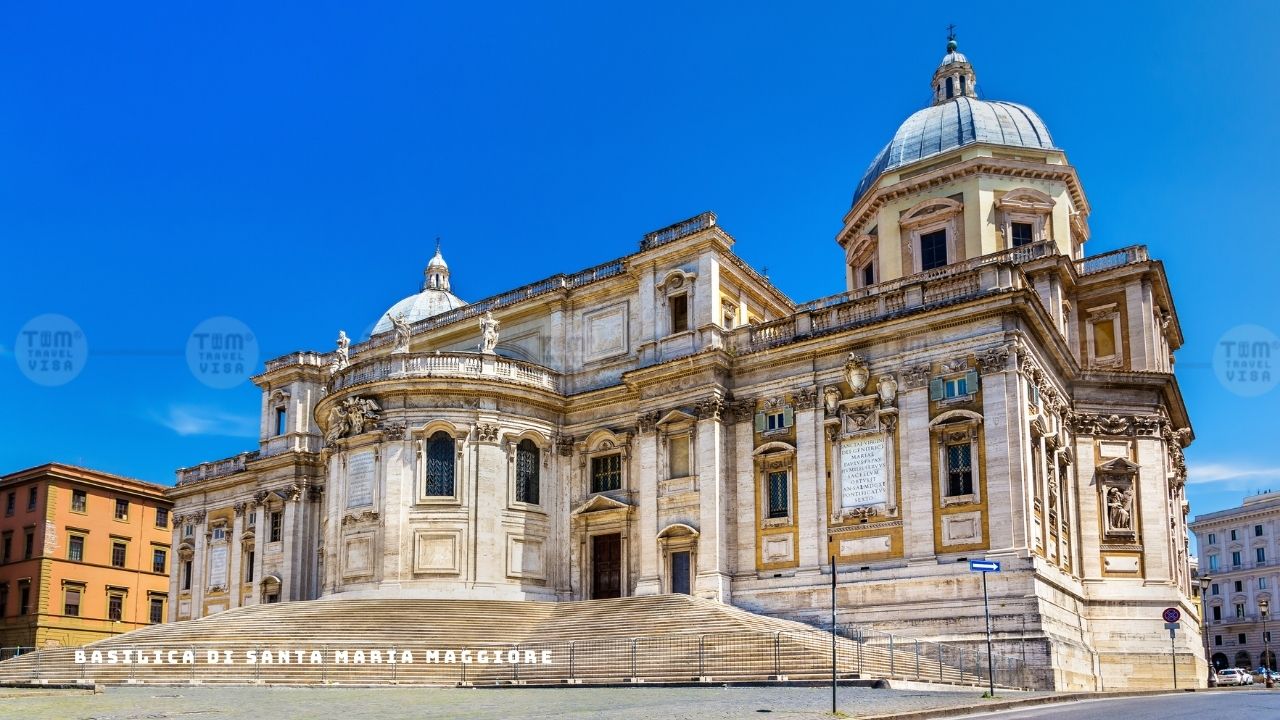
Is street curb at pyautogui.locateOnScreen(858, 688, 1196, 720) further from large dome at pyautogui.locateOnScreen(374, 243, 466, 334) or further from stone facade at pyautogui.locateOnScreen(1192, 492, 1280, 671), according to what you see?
stone facade at pyautogui.locateOnScreen(1192, 492, 1280, 671)

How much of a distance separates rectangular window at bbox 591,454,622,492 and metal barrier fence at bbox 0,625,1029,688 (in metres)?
9.91

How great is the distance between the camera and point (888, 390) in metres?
36.7

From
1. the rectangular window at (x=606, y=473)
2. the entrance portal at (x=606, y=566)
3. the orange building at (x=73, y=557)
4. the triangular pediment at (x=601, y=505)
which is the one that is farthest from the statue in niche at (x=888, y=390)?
the orange building at (x=73, y=557)

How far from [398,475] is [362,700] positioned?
1956 cm

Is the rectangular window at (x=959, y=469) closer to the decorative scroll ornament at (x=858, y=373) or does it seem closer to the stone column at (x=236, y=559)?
the decorative scroll ornament at (x=858, y=373)

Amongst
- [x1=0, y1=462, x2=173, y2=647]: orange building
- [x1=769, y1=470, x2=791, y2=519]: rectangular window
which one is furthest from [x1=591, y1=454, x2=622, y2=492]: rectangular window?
[x1=0, y1=462, x2=173, y2=647]: orange building

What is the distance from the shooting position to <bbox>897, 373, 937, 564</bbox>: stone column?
35062 mm

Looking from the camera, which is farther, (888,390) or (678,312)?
(678,312)

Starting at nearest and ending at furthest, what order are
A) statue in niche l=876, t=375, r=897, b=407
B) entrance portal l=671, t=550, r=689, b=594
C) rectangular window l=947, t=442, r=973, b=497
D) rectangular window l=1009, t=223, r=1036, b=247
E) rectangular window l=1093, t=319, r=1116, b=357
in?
rectangular window l=947, t=442, r=973, b=497, statue in niche l=876, t=375, r=897, b=407, entrance portal l=671, t=550, r=689, b=594, rectangular window l=1093, t=319, r=1116, b=357, rectangular window l=1009, t=223, r=1036, b=247

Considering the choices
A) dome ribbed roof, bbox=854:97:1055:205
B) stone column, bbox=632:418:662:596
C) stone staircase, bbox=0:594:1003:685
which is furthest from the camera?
dome ribbed roof, bbox=854:97:1055:205

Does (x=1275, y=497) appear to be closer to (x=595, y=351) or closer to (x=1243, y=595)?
(x=1243, y=595)

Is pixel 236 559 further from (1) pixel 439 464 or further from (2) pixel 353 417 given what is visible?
(1) pixel 439 464

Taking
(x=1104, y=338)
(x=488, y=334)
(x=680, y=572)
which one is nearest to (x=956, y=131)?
(x=1104, y=338)

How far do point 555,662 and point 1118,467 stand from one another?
21.4 metres
